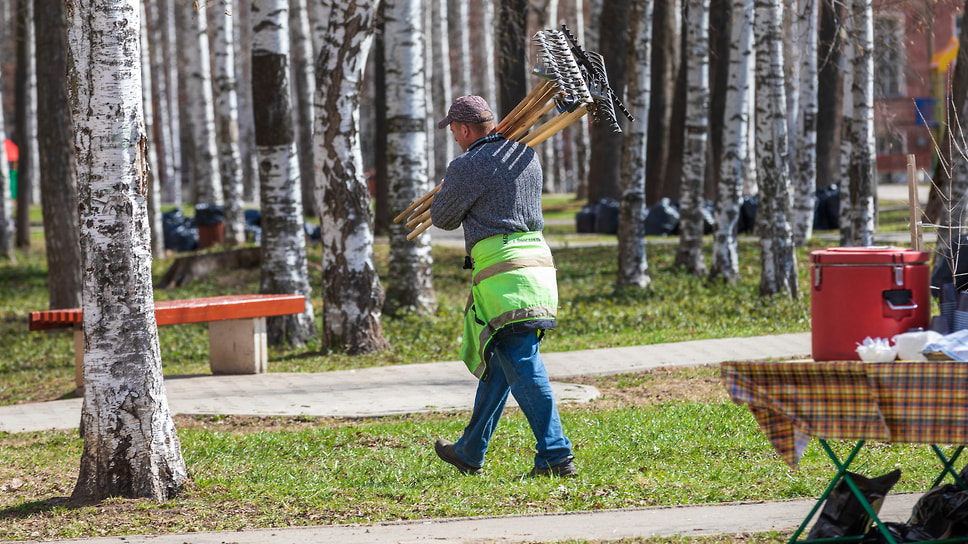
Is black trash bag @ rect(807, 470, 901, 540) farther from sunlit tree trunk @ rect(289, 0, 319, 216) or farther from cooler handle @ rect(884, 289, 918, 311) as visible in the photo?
sunlit tree trunk @ rect(289, 0, 319, 216)

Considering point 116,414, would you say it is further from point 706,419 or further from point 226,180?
point 226,180

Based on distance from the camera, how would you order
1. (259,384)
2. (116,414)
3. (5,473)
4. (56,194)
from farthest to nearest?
1. (56,194)
2. (259,384)
3. (5,473)
4. (116,414)

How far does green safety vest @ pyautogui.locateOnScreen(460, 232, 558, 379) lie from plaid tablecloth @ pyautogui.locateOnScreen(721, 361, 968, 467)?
1.58 meters

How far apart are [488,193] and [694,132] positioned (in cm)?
1081

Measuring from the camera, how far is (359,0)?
10664 mm

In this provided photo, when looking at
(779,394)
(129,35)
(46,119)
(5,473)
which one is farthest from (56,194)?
(779,394)

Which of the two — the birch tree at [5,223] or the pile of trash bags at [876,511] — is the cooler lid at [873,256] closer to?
the pile of trash bags at [876,511]

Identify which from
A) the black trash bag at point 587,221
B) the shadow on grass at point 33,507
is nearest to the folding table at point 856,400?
the shadow on grass at point 33,507

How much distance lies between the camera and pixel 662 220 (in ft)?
72.5

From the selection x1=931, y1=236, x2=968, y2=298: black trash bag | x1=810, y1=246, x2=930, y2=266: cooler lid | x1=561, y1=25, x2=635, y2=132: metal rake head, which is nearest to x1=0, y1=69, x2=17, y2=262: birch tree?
x1=561, y1=25, x2=635, y2=132: metal rake head

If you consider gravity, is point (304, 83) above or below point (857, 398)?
above

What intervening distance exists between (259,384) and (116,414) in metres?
3.96

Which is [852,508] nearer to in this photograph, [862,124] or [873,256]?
[873,256]

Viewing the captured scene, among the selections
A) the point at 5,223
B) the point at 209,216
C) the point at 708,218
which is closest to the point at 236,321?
the point at 209,216
